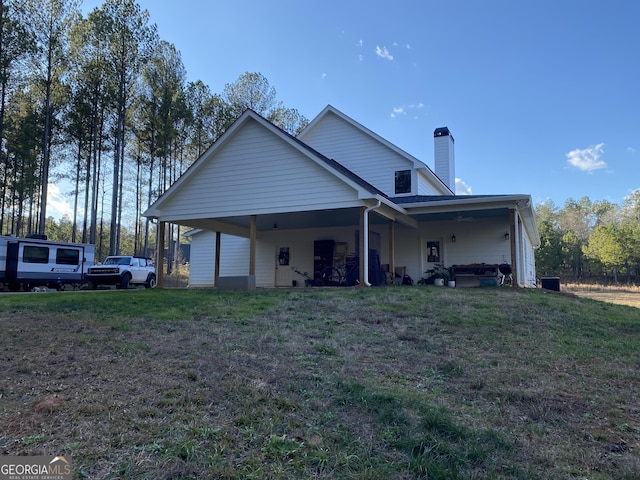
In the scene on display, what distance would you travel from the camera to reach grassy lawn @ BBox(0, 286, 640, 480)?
8.89 ft

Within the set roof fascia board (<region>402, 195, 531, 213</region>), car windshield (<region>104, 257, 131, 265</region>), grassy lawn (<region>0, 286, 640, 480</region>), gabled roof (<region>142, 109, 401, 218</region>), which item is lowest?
grassy lawn (<region>0, 286, 640, 480</region>)

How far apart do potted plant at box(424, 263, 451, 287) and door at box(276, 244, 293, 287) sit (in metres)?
5.72

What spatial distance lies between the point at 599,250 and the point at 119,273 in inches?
1600

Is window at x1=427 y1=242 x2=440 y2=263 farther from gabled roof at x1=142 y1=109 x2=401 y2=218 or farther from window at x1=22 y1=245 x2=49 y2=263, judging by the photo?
window at x1=22 y1=245 x2=49 y2=263

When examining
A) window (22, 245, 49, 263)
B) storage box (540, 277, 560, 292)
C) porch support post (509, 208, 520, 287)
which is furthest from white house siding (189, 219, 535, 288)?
window (22, 245, 49, 263)

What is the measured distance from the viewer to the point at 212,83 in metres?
28.8

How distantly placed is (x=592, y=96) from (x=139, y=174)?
85.8 ft

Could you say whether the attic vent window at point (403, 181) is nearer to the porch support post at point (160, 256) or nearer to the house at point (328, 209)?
the house at point (328, 209)

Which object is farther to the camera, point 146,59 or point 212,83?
point 212,83

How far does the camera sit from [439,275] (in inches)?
566

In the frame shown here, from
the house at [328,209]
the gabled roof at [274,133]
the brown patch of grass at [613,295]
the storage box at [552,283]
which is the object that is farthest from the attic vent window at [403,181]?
the brown patch of grass at [613,295]

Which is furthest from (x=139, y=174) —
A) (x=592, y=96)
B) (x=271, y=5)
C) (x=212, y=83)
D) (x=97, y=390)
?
(x=97, y=390)

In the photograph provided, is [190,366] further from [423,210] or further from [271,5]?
[271,5]

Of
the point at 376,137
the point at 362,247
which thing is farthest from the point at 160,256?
the point at 376,137
